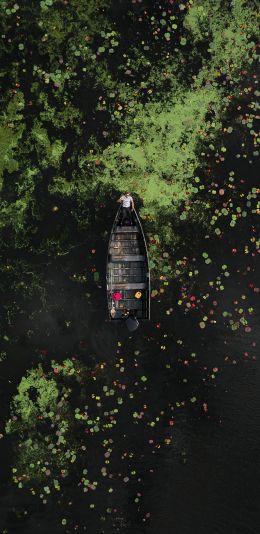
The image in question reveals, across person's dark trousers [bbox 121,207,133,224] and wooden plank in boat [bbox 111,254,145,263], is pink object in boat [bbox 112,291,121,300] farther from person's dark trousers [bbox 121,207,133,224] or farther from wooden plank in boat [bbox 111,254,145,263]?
person's dark trousers [bbox 121,207,133,224]

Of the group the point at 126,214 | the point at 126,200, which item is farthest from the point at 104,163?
the point at 126,214

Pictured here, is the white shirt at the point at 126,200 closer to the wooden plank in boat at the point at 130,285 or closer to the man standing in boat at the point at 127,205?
the man standing in boat at the point at 127,205

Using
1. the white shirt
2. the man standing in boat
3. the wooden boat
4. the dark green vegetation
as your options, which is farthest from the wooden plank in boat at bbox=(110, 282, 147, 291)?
the white shirt

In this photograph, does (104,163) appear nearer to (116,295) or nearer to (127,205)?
(127,205)

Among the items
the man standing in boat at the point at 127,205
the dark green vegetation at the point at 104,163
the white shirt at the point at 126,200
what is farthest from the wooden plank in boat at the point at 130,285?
the white shirt at the point at 126,200

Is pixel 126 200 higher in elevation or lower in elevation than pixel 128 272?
higher

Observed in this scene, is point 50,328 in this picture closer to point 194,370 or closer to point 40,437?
point 40,437

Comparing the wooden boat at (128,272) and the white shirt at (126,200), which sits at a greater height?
the white shirt at (126,200)
